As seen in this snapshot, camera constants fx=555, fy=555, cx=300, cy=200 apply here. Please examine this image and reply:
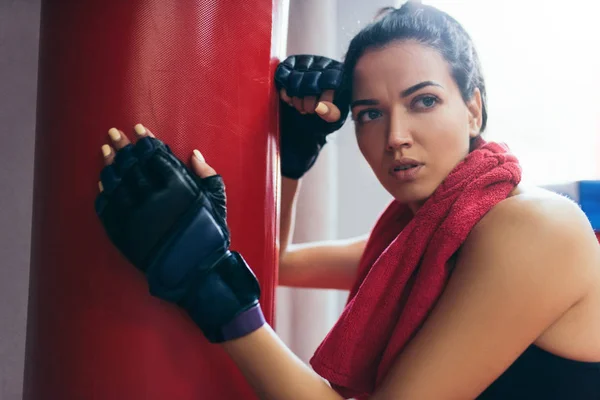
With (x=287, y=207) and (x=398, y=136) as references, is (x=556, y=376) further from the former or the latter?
(x=287, y=207)

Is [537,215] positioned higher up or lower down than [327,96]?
lower down

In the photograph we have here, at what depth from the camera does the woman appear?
62 centimetres

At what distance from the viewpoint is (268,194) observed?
2.37 ft

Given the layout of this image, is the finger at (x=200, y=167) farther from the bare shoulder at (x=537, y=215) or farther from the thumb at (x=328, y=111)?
the bare shoulder at (x=537, y=215)

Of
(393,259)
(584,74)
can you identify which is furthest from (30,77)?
(584,74)

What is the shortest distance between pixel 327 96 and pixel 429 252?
27 centimetres

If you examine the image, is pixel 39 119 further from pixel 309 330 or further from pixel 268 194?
pixel 309 330

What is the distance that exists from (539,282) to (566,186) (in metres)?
0.56

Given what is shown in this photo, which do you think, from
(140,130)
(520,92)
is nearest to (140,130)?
(140,130)

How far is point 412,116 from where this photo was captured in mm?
776

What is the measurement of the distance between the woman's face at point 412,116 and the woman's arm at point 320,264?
Answer: 16.0 inches

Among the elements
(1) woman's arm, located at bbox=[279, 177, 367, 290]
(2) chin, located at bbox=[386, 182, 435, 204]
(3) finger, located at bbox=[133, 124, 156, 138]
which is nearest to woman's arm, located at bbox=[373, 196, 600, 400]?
(2) chin, located at bbox=[386, 182, 435, 204]

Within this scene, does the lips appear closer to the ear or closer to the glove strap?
the ear

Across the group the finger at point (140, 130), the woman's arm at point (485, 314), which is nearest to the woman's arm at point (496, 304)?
the woman's arm at point (485, 314)
